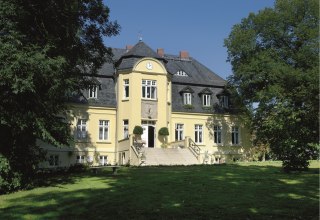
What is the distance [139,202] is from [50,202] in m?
2.63

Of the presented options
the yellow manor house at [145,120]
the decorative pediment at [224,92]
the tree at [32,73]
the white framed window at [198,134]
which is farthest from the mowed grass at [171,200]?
the decorative pediment at [224,92]

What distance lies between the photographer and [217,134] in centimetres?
4097

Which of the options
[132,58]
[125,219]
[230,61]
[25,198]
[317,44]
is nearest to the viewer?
[125,219]

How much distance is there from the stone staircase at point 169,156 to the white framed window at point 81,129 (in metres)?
6.36

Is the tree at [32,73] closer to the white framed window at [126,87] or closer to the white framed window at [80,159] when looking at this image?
the white framed window at [126,87]

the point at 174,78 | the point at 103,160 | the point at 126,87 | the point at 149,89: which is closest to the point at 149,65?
the point at 149,89

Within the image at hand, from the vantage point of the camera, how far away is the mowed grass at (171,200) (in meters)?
9.73

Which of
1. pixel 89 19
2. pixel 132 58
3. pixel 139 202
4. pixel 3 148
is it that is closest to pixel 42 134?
pixel 3 148

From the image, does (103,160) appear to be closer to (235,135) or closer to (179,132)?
(179,132)

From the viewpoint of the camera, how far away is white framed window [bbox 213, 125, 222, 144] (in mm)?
40906

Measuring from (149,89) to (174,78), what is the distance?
5184mm

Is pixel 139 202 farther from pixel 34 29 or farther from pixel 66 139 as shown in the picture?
pixel 34 29

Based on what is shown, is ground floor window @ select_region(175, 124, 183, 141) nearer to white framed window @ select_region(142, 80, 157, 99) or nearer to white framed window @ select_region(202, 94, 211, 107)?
white framed window @ select_region(202, 94, 211, 107)

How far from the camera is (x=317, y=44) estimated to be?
111ft
